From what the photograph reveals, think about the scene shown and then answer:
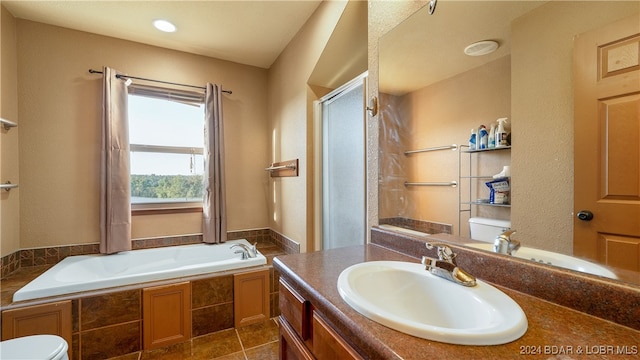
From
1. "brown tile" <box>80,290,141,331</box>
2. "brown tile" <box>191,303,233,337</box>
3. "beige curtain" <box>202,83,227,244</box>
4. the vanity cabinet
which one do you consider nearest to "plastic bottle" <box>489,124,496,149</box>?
the vanity cabinet

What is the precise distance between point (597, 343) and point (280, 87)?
9.50 ft

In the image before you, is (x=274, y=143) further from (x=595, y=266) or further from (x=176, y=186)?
(x=595, y=266)

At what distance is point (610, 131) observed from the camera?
64 cm

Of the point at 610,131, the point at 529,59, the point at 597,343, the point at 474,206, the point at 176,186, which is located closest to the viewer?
the point at 597,343

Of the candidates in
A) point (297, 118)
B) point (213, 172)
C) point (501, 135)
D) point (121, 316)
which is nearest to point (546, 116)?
point (501, 135)

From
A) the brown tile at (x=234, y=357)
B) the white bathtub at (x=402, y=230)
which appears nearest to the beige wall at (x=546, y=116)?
the white bathtub at (x=402, y=230)

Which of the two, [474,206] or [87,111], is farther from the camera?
[87,111]

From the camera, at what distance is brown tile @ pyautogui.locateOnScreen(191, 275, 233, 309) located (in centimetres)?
197

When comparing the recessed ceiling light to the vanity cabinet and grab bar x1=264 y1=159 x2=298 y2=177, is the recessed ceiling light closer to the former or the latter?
grab bar x1=264 y1=159 x2=298 y2=177

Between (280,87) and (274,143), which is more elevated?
(280,87)

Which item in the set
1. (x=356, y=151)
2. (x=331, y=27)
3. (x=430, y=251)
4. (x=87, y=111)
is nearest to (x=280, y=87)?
(x=331, y=27)

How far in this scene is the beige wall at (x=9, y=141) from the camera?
2.02 metres

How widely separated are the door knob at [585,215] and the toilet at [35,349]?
6.49ft

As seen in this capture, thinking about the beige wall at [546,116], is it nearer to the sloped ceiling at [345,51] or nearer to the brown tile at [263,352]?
the sloped ceiling at [345,51]
